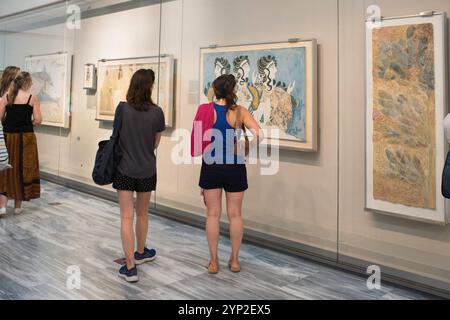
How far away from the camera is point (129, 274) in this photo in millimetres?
3162

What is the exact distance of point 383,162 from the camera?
10.7 feet

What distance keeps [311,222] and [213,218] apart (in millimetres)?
1025

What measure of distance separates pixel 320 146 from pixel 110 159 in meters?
1.86

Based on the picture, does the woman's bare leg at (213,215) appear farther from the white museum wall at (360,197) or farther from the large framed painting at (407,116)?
the large framed painting at (407,116)

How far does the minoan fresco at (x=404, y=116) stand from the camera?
3.00 meters

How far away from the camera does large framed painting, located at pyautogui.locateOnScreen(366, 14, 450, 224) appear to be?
9.68 ft

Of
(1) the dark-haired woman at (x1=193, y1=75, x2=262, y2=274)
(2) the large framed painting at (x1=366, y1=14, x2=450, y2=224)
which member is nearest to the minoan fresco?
(2) the large framed painting at (x1=366, y1=14, x2=450, y2=224)

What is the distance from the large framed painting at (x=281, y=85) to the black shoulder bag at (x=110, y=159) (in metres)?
1.57

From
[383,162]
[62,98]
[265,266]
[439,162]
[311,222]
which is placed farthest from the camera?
[62,98]

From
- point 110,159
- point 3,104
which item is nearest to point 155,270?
point 110,159

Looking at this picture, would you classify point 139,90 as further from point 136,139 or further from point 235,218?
point 235,218

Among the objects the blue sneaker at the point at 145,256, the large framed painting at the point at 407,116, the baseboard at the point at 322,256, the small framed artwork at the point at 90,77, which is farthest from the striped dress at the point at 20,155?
the large framed painting at the point at 407,116
